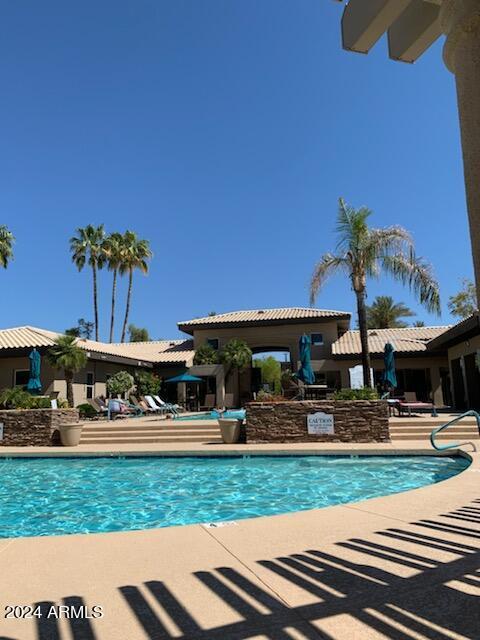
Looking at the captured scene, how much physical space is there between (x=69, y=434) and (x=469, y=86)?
45.4 feet

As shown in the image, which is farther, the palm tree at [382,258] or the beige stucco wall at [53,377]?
the beige stucco wall at [53,377]

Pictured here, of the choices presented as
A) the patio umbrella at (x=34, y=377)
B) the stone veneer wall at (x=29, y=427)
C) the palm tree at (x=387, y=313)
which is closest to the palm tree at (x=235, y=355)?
the patio umbrella at (x=34, y=377)

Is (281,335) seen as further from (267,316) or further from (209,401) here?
(209,401)

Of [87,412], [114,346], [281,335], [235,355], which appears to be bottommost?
[87,412]

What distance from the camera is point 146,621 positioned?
2557 mm

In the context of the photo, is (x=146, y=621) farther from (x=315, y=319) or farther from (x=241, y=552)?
(x=315, y=319)

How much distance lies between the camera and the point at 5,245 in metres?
25.8

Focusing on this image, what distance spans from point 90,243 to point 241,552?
1523 inches

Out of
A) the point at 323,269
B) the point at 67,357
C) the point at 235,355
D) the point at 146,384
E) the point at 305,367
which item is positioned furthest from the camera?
the point at 146,384

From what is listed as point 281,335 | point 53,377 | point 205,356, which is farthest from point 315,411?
point 281,335

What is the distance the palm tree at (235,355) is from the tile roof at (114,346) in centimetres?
284

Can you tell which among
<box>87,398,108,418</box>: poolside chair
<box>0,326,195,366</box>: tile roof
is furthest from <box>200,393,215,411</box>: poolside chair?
<box>87,398,108,418</box>: poolside chair

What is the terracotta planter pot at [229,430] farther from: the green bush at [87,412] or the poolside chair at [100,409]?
the green bush at [87,412]

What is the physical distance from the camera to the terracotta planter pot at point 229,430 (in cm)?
1288
